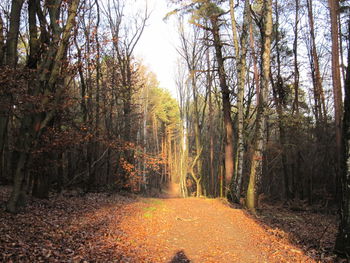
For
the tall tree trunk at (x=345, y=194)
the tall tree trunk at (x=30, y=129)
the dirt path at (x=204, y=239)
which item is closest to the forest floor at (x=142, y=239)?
the dirt path at (x=204, y=239)

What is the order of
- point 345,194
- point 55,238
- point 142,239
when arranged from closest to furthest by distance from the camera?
point 345,194, point 55,238, point 142,239

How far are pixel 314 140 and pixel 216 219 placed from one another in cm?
1245

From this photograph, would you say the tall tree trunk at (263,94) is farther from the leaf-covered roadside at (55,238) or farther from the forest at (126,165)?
the leaf-covered roadside at (55,238)

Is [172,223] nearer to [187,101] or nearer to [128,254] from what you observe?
[128,254]

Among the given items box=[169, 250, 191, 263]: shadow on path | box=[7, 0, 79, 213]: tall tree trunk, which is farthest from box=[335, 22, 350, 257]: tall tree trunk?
box=[7, 0, 79, 213]: tall tree trunk

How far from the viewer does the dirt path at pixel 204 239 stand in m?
5.79

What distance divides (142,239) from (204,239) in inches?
64.9

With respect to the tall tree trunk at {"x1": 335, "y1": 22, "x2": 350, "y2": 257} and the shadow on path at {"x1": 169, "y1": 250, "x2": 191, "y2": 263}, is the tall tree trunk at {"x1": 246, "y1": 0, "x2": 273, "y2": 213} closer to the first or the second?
the tall tree trunk at {"x1": 335, "y1": 22, "x2": 350, "y2": 257}

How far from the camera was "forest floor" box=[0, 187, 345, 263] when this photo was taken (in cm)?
540

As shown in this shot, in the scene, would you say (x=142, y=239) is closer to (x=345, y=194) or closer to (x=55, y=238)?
(x=55, y=238)

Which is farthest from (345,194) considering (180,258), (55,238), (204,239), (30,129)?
(30,129)

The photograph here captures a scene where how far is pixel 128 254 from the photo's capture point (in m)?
5.84

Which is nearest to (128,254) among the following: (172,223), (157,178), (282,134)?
(172,223)

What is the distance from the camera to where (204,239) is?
7352 millimetres
